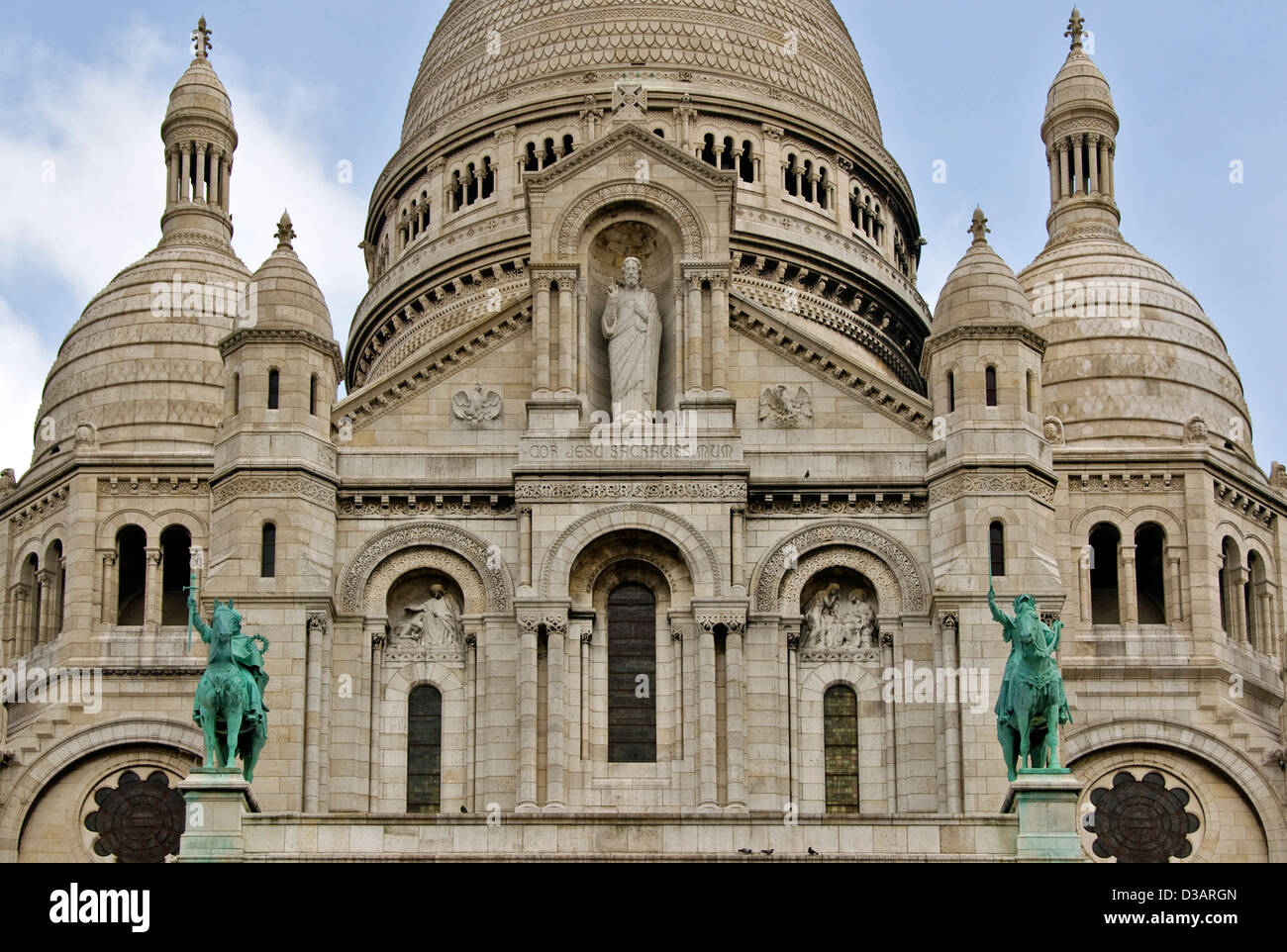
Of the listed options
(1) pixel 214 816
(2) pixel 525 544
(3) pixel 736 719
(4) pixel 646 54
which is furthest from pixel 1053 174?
(1) pixel 214 816

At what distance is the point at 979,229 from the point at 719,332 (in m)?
6.53

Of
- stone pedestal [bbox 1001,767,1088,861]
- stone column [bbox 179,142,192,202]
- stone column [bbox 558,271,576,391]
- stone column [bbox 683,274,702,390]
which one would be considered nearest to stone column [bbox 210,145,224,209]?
stone column [bbox 179,142,192,202]

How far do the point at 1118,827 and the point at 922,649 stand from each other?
36.2 feet

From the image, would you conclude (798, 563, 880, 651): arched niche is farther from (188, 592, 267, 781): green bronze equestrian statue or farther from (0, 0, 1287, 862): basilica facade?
(188, 592, 267, 781): green bronze equestrian statue

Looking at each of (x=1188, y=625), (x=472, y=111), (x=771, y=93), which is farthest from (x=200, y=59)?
(x=1188, y=625)

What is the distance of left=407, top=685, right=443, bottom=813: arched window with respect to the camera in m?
69.4

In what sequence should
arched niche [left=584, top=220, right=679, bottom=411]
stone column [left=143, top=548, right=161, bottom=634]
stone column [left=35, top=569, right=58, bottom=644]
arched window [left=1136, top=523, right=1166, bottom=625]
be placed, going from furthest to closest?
stone column [left=35, top=569, right=58, bottom=644] → arched window [left=1136, top=523, right=1166, bottom=625] → stone column [left=143, top=548, right=161, bottom=634] → arched niche [left=584, top=220, right=679, bottom=411]

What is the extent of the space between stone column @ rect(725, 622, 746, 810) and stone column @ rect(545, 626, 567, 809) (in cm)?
327

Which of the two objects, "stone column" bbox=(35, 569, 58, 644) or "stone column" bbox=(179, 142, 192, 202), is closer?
"stone column" bbox=(35, 569, 58, 644)

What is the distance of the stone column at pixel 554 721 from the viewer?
6769cm

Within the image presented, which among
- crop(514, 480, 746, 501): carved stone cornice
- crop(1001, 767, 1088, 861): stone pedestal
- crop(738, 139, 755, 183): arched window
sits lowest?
crop(1001, 767, 1088, 861): stone pedestal

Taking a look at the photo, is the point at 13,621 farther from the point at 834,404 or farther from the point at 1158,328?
the point at 1158,328

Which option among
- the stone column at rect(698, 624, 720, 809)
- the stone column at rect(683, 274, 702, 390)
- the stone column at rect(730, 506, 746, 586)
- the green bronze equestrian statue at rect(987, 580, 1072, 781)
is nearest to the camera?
the green bronze equestrian statue at rect(987, 580, 1072, 781)

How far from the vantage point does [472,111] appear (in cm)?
9550
